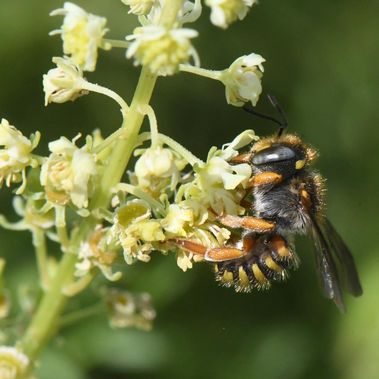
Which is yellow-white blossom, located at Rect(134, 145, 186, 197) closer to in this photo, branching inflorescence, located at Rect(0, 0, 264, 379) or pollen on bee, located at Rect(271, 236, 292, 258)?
branching inflorescence, located at Rect(0, 0, 264, 379)

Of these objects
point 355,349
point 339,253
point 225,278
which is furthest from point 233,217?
point 355,349

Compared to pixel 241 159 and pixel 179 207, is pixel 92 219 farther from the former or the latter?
pixel 241 159

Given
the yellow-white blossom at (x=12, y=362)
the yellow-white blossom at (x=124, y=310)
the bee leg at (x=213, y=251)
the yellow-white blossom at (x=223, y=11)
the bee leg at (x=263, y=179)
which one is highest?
the yellow-white blossom at (x=223, y=11)

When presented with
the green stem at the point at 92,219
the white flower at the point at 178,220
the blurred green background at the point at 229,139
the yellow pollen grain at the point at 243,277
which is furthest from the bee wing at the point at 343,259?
the blurred green background at the point at 229,139

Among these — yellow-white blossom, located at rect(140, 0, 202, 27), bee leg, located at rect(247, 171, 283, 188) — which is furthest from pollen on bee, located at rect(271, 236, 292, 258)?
yellow-white blossom, located at rect(140, 0, 202, 27)

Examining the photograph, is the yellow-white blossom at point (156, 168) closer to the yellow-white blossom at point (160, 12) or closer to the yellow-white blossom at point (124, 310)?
the yellow-white blossom at point (160, 12)

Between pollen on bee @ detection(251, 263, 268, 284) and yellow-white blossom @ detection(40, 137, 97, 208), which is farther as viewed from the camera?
pollen on bee @ detection(251, 263, 268, 284)
